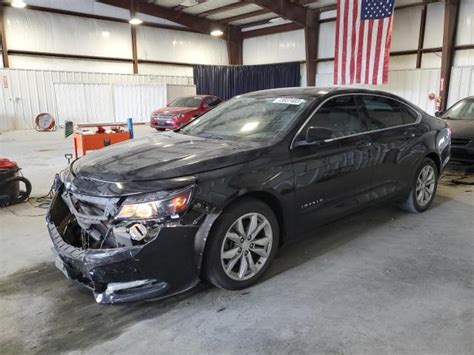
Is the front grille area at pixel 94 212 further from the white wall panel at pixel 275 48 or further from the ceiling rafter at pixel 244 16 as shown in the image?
the white wall panel at pixel 275 48

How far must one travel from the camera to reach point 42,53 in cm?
1562

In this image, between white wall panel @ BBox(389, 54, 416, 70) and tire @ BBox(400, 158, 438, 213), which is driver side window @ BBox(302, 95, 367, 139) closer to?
tire @ BBox(400, 158, 438, 213)

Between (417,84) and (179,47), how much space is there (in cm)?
1107

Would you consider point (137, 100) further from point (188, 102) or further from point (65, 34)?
point (188, 102)

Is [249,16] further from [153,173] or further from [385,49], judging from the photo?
[153,173]

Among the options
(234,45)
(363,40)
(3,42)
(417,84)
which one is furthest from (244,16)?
(3,42)

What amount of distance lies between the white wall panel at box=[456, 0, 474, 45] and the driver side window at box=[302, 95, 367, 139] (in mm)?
11633

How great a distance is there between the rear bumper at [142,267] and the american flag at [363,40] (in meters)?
11.2

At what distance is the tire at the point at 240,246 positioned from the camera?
246cm

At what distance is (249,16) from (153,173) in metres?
17.8

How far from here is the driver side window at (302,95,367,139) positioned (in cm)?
313

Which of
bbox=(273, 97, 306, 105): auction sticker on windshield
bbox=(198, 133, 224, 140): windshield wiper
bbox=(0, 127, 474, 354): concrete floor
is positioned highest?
bbox=(273, 97, 306, 105): auction sticker on windshield

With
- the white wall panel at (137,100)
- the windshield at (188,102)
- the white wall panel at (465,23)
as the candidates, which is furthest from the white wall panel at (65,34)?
the white wall panel at (465,23)

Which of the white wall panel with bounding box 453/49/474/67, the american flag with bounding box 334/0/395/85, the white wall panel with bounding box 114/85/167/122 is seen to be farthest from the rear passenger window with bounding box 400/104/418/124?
the white wall panel with bounding box 114/85/167/122
